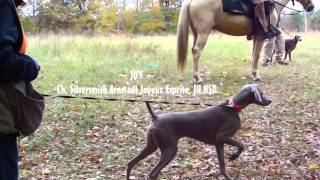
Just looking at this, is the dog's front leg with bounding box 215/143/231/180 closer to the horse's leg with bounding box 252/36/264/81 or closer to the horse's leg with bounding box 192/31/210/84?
the horse's leg with bounding box 192/31/210/84

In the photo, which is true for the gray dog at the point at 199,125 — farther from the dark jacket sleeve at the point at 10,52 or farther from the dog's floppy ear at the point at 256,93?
the dark jacket sleeve at the point at 10,52

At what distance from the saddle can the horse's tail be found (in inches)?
23.9

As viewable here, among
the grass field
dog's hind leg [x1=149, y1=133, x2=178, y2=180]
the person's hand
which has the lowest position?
the grass field

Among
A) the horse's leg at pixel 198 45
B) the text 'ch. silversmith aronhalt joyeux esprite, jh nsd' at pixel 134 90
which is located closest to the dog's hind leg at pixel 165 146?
the text 'ch. silversmith aronhalt joyeux esprite, jh nsd' at pixel 134 90

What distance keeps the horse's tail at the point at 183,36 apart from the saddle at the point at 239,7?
0.61 meters

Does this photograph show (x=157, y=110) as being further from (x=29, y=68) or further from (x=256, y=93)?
(x=29, y=68)

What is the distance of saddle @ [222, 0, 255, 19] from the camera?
6.10 m

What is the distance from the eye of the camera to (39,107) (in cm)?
189

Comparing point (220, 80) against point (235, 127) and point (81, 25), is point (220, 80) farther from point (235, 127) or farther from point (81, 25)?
point (235, 127)

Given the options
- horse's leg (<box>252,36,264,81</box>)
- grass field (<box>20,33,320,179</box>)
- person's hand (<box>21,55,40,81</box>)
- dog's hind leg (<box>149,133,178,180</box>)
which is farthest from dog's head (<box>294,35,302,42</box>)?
person's hand (<box>21,55,40,81</box>)

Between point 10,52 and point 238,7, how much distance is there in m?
4.74

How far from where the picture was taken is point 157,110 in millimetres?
4762

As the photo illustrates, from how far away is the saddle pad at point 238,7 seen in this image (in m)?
6.11

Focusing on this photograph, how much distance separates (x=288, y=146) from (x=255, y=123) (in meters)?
0.63
